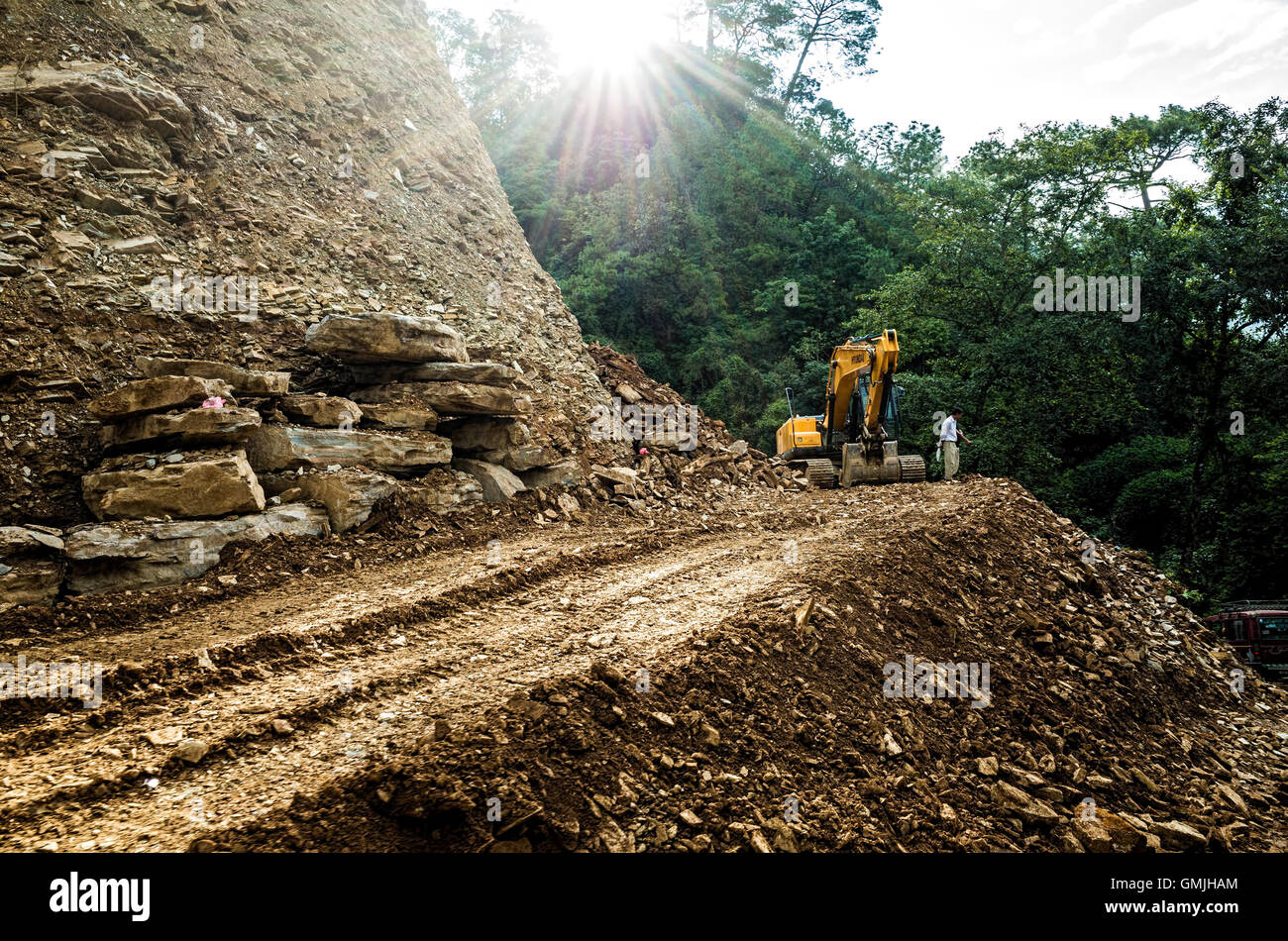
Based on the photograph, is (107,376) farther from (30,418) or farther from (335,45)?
(335,45)

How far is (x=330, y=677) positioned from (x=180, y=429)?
3624mm

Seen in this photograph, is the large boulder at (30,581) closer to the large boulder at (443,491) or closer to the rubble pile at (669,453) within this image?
the large boulder at (443,491)

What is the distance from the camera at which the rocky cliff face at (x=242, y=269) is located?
6805mm

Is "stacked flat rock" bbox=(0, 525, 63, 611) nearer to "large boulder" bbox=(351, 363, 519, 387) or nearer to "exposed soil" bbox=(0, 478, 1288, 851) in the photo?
"exposed soil" bbox=(0, 478, 1288, 851)

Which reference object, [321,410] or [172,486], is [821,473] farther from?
[172,486]

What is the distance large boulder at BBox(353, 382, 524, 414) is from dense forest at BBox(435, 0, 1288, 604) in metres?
13.0

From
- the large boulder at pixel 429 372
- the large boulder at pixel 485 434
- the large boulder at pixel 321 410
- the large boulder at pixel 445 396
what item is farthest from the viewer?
the large boulder at pixel 485 434

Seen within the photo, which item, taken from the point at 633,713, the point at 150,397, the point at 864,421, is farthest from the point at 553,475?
the point at 633,713

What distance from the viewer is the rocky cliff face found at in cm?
680

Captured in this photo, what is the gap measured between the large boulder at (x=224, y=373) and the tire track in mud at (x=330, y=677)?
2.37 meters

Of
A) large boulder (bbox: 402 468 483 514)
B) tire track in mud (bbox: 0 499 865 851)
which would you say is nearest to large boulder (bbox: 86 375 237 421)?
tire track in mud (bbox: 0 499 865 851)

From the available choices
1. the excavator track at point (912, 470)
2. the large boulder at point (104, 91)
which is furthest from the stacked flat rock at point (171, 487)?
the excavator track at point (912, 470)

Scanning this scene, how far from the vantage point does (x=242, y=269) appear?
9.13 metres

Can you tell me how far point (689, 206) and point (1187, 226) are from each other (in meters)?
16.6
